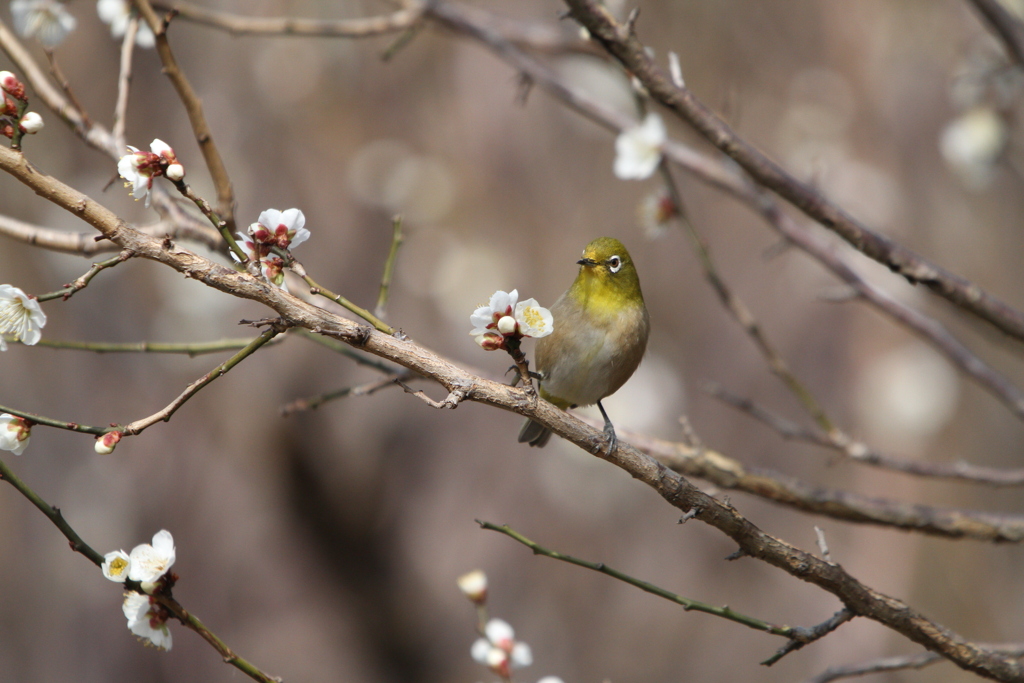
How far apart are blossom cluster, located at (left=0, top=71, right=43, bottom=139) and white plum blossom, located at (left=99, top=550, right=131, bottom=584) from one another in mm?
924

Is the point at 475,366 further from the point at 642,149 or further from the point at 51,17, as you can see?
the point at 51,17

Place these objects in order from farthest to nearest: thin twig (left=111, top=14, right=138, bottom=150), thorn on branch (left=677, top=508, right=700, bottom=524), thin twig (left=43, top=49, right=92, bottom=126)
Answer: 1. thin twig (left=111, top=14, right=138, bottom=150)
2. thin twig (left=43, top=49, right=92, bottom=126)
3. thorn on branch (left=677, top=508, right=700, bottom=524)

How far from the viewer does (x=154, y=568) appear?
5.84 feet

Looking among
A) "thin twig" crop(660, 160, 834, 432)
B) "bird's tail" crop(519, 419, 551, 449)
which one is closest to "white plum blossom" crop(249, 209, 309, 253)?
"bird's tail" crop(519, 419, 551, 449)

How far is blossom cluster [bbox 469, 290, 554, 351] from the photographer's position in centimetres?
176

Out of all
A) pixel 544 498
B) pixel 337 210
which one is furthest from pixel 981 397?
pixel 337 210

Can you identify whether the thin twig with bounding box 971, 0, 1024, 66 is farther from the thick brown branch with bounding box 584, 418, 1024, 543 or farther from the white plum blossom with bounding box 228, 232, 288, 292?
the white plum blossom with bounding box 228, 232, 288, 292

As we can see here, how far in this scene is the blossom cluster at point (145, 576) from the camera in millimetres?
1759

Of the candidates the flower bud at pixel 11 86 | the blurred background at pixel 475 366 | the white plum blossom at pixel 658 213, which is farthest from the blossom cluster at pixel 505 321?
the blurred background at pixel 475 366

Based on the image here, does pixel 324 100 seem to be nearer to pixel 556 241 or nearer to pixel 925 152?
pixel 556 241

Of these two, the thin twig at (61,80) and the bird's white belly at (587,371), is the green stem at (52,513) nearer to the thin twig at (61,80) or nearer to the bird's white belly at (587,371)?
the thin twig at (61,80)

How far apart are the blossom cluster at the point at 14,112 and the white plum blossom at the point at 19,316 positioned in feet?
1.09

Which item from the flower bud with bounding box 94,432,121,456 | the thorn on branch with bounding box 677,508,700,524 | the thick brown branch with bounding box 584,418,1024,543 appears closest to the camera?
the flower bud with bounding box 94,432,121,456

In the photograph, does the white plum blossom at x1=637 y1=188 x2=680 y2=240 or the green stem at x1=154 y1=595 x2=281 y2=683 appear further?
the white plum blossom at x1=637 y1=188 x2=680 y2=240
